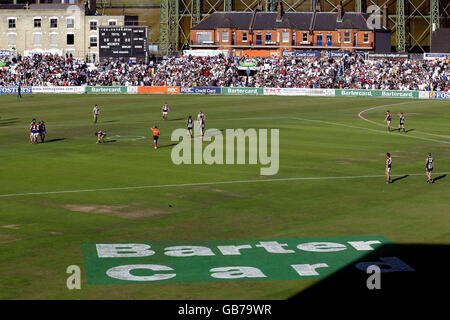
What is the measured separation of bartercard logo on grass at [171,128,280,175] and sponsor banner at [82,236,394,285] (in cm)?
1656

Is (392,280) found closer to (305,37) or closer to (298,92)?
(298,92)

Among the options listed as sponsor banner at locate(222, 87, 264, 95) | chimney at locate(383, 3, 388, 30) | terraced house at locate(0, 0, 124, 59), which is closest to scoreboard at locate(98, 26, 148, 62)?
sponsor banner at locate(222, 87, 264, 95)

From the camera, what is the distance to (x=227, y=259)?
28.8 m

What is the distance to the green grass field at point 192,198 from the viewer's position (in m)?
27.3

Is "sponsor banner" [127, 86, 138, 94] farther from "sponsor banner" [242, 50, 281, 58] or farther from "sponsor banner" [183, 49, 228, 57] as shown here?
"sponsor banner" [242, 50, 281, 58]

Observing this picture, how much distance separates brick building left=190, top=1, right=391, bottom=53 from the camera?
13062 centimetres

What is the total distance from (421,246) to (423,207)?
7.47m

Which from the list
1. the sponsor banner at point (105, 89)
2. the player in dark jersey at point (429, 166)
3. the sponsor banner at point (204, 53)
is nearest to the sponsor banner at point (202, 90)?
the sponsor banner at point (105, 89)

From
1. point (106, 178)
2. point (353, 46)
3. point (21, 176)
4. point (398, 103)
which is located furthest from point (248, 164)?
point (353, 46)

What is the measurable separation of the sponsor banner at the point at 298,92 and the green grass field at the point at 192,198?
36.7 metres

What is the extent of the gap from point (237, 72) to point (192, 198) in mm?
82956

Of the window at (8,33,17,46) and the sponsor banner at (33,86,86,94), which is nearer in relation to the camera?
the sponsor banner at (33,86,86,94)


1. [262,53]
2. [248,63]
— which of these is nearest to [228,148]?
[248,63]
